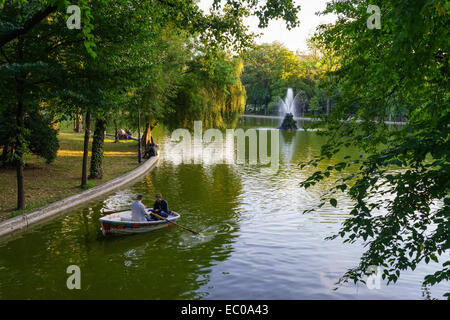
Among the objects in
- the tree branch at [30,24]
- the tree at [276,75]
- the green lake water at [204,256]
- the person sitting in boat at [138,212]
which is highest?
the tree at [276,75]

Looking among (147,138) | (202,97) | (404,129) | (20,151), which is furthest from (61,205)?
(147,138)

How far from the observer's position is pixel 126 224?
1295 cm

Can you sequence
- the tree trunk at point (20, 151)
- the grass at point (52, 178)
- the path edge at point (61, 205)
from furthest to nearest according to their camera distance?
the grass at point (52, 178) → the tree trunk at point (20, 151) → the path edge at point (61, 205)

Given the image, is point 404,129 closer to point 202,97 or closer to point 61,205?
point 61,205

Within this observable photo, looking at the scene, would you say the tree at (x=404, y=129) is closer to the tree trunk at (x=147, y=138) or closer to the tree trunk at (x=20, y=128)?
the tree trunk at (x=20, y=128)

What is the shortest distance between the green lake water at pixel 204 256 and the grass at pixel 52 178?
5.10 ft

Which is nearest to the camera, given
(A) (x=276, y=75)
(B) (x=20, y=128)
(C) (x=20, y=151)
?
(B) (x=20, y=128)

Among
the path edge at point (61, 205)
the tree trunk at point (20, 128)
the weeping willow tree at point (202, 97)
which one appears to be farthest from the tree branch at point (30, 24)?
the weeping willow tree at point (202, 97)

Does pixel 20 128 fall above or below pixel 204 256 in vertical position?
above

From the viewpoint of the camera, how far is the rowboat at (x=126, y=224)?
12781 millimetres

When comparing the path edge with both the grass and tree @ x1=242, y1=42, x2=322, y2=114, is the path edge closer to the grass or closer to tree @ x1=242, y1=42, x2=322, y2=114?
the grass

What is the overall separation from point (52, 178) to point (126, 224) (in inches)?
377

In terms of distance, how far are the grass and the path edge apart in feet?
1.46

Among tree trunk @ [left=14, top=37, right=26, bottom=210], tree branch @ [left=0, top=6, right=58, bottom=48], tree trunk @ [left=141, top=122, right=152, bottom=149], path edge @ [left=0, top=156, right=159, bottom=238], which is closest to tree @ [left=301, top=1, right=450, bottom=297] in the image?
tree branch @ [left=0, top=6, right=58, bottom=48]
